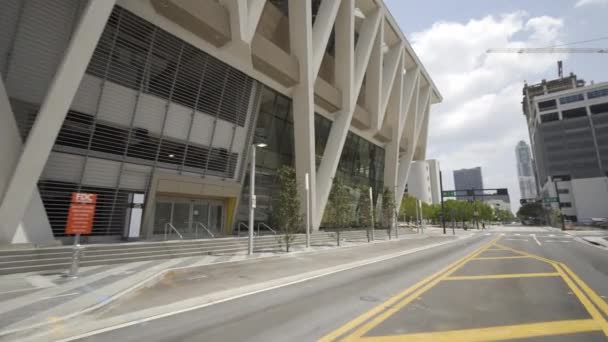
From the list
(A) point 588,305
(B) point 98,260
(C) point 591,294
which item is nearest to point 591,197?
(C) point 591,294

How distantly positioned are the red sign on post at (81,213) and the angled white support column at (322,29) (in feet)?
62.1

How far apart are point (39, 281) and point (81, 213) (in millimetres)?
2365

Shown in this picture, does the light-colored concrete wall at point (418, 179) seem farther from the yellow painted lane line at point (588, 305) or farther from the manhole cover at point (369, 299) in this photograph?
the manhole cover at point (369, 299)

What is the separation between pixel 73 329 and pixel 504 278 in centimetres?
1181

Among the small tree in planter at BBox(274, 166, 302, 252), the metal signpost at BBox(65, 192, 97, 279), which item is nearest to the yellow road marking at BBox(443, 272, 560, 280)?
the small tree in planter at BBox(274, 166, 302, 252)

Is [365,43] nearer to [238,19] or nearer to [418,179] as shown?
[238,19]

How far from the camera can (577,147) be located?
96.2m

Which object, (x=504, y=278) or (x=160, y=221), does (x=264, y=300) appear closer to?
(x=504, y=278)

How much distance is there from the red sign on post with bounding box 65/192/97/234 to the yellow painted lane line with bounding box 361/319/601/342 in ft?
34.8

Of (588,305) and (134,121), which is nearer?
(588,305)

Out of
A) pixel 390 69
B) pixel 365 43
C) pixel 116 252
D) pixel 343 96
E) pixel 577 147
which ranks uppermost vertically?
pixel 577 147

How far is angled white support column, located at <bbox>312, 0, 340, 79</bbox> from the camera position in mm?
24062

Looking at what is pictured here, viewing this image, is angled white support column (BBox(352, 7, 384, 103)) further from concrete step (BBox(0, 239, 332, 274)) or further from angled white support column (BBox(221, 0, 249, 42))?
concrete step (BBox(0, 239, 332, 274))

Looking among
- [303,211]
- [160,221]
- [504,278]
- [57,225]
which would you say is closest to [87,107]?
[57,225]
